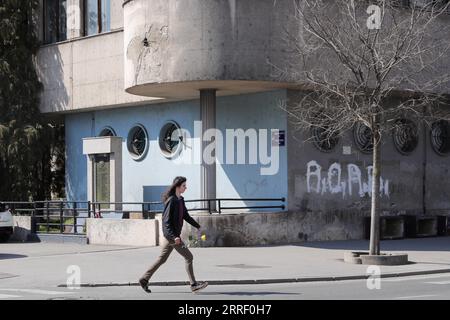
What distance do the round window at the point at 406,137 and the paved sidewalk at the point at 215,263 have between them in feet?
13.5

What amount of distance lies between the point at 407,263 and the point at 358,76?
4637mm

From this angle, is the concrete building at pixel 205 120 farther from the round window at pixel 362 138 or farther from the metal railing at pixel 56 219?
the metal railing at pixel 56 219

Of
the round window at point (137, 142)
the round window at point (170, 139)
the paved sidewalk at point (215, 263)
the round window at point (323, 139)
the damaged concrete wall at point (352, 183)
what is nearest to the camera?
the paved sidewalk at point (215, 263)

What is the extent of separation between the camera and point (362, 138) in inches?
1112

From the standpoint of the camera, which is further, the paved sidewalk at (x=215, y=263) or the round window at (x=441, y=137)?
the round window at (x=441, y=137)

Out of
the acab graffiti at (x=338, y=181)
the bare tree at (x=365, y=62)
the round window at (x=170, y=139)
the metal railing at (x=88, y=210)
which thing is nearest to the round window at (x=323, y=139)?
the bare tree at (x=365, y=62)

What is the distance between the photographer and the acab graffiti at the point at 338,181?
87.6ft

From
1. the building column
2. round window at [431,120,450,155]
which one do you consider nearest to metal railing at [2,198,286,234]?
the building column

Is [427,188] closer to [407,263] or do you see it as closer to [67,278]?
[407,263]

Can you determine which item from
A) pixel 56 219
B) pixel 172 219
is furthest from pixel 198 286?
pixel 56 219

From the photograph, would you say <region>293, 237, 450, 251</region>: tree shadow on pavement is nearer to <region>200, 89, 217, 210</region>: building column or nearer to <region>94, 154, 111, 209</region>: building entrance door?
<region>200, 89, 217, 210</region>: building column

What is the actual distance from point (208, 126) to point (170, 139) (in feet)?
14.1

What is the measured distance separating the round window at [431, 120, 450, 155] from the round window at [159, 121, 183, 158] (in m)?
9.01

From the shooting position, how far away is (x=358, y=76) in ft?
68.6
